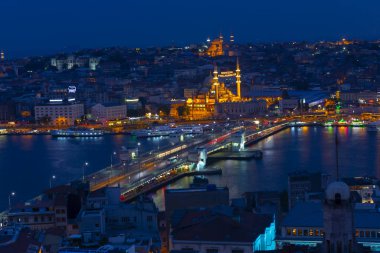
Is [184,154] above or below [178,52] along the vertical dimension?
below

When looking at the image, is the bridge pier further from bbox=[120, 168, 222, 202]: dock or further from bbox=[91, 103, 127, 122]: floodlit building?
bbox=[91, 103, 127, 122]: floodlit building

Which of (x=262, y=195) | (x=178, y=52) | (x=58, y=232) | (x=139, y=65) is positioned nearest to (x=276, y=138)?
(x=262, y=195)

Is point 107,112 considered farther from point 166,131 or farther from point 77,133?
point 166,131

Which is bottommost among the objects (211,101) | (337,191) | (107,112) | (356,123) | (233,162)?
(233,162)

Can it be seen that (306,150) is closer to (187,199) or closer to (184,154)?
(184,154)

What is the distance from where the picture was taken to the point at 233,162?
10789mm

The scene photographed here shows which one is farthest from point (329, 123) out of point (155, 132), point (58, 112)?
point (58, 112)

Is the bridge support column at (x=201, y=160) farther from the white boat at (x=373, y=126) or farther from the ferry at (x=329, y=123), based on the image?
the ferry at (x=329, y=123)

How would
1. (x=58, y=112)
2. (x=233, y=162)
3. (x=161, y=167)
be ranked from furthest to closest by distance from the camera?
(x=58, y=112), (x=233, y=162), (x=161, y=167)

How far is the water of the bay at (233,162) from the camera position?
8.50m

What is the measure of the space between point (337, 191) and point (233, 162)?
871 centimetres

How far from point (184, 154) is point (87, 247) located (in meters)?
7.27

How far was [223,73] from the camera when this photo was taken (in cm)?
2422

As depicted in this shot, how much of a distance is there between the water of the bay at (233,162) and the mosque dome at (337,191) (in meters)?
4.74
